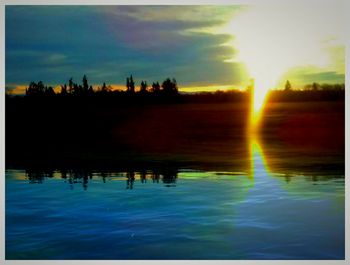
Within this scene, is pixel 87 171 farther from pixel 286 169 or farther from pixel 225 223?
pixel 286 169

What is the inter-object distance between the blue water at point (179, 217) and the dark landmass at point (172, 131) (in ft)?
0.48

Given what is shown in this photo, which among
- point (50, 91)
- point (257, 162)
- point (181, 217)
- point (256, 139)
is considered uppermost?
point (50, 91)

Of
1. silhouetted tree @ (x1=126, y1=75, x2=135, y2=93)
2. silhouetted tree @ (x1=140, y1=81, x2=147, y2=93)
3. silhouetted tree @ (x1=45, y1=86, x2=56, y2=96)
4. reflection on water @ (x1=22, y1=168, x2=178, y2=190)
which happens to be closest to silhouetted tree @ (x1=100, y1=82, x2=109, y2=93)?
silhouetted tree @ (x1=126, y1=75, x2=135, y2=93)

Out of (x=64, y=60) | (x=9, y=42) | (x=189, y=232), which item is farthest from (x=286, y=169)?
(x=9, y=42)

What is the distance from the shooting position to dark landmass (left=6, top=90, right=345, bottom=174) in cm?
Result: 433

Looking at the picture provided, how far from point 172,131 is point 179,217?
0.71 meters

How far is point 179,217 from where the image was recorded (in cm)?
430

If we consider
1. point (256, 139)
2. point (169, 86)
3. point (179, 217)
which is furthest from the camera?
point (169, 86)

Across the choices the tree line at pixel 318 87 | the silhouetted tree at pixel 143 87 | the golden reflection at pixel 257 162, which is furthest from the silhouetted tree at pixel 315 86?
the silhouetted tree at pixel 143 87

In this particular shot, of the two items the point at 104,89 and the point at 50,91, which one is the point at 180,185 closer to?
the point at 104,89

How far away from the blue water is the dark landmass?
5.7 inches

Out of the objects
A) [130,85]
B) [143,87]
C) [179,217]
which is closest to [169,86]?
[143,87]

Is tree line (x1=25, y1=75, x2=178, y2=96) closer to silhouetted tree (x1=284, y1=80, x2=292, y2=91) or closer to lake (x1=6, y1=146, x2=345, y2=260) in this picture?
lake (x1=6, y1=146, x2=345, y2=260)

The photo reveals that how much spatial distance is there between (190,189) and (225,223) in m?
0.38
